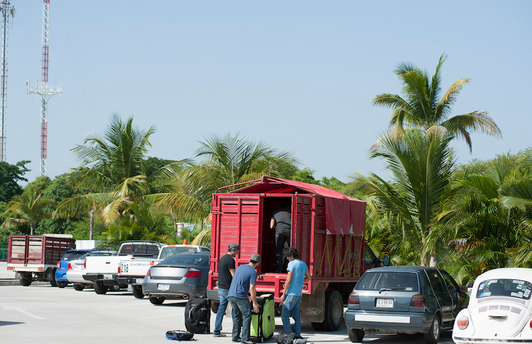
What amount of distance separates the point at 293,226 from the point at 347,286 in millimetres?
2890

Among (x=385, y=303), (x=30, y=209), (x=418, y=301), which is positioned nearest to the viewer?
(x=418, y=301)

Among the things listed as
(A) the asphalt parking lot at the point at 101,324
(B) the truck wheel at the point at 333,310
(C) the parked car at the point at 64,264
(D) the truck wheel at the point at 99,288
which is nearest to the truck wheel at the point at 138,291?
(A) the asphalt parking lot at the point at 101,324

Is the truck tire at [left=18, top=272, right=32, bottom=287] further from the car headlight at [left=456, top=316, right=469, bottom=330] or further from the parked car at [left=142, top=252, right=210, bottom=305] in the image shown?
the car headlight at [left=456, top=316, right=469, bottom=330]

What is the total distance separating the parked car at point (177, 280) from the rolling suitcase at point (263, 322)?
4926mm

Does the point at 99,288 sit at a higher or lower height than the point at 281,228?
lower

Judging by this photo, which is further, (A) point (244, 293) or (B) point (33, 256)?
(B) point (33, 256)

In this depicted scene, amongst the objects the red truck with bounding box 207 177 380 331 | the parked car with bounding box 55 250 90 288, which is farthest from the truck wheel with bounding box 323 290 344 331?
the parked car with bounding box 55 250 90 288

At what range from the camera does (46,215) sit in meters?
55.8

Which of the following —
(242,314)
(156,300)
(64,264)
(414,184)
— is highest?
(414,184)

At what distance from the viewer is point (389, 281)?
10.6 meters

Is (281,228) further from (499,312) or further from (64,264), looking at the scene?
(64,264)

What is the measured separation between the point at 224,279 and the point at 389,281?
2.96 metres

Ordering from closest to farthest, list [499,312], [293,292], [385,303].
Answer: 1. [499,312]
2. [385,303]
3. [293,292]

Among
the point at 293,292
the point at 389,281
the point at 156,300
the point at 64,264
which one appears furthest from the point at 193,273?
the point at 64,264
